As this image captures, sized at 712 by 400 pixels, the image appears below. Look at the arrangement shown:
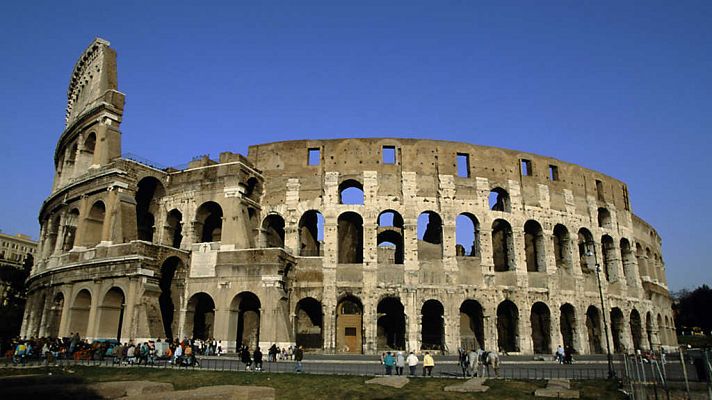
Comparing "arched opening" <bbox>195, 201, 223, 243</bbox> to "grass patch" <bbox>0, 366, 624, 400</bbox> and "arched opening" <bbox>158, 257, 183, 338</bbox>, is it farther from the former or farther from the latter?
"grass patch" <bbox>0, 366, 624, 400</bbox>

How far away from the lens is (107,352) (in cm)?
2336

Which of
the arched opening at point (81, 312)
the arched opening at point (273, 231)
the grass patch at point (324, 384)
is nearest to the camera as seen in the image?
the grass patch at point (324, 384)

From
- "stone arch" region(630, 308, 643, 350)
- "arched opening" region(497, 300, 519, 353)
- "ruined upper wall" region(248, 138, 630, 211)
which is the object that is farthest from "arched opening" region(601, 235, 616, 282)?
"arched opening" region(497, 300, 519, 353)

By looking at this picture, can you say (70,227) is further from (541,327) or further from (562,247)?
(562,247)

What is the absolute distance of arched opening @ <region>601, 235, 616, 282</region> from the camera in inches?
1385

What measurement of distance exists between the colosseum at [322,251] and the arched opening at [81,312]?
0.23 feet

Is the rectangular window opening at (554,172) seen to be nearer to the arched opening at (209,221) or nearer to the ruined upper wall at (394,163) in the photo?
the ruined upper wall at (394,163)

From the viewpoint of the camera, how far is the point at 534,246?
33062 mm

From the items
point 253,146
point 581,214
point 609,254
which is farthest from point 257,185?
point 609,254

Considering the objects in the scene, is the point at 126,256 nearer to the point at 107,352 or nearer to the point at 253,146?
the point at 107,352

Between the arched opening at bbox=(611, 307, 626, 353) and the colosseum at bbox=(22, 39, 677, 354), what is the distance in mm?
96

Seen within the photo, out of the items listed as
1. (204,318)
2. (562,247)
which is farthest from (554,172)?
(204,318)

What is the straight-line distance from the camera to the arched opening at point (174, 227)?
1210 inches

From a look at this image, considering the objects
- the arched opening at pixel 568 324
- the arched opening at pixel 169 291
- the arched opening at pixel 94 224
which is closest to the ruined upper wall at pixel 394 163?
the arched opening at pixel 169 291
